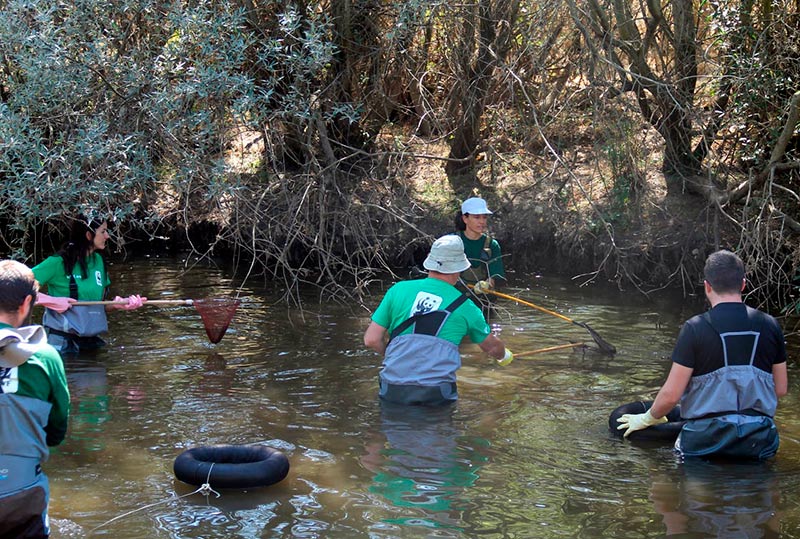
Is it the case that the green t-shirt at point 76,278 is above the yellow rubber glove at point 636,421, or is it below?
above

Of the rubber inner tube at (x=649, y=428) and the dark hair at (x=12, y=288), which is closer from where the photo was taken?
the dark hair at (x=12, y=288)

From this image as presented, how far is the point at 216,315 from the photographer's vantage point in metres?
9.66

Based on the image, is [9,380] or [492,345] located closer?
[9,380]

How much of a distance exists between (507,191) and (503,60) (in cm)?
307

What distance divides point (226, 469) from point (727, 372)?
3.23m

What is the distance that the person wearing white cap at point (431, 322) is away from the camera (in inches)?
276

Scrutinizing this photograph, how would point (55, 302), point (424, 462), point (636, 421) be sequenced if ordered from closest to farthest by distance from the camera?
point (424, 462) → point (636, 421) → point (55, 302)

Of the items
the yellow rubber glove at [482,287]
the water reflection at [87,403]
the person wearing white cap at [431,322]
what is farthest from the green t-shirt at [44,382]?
the yellow rubber glove at [482,287]

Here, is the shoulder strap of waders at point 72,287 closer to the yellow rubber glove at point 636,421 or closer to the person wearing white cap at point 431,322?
the person wearing white cap at point 431,322

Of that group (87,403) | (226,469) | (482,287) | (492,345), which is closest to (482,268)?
(482,287)

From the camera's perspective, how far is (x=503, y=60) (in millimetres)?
12148

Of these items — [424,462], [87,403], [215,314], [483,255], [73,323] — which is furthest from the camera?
[215,314]

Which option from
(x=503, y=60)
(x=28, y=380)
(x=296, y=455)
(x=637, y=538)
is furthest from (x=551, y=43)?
(x=28, y=380)

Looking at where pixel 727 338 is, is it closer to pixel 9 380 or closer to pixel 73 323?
pixel 9 380
